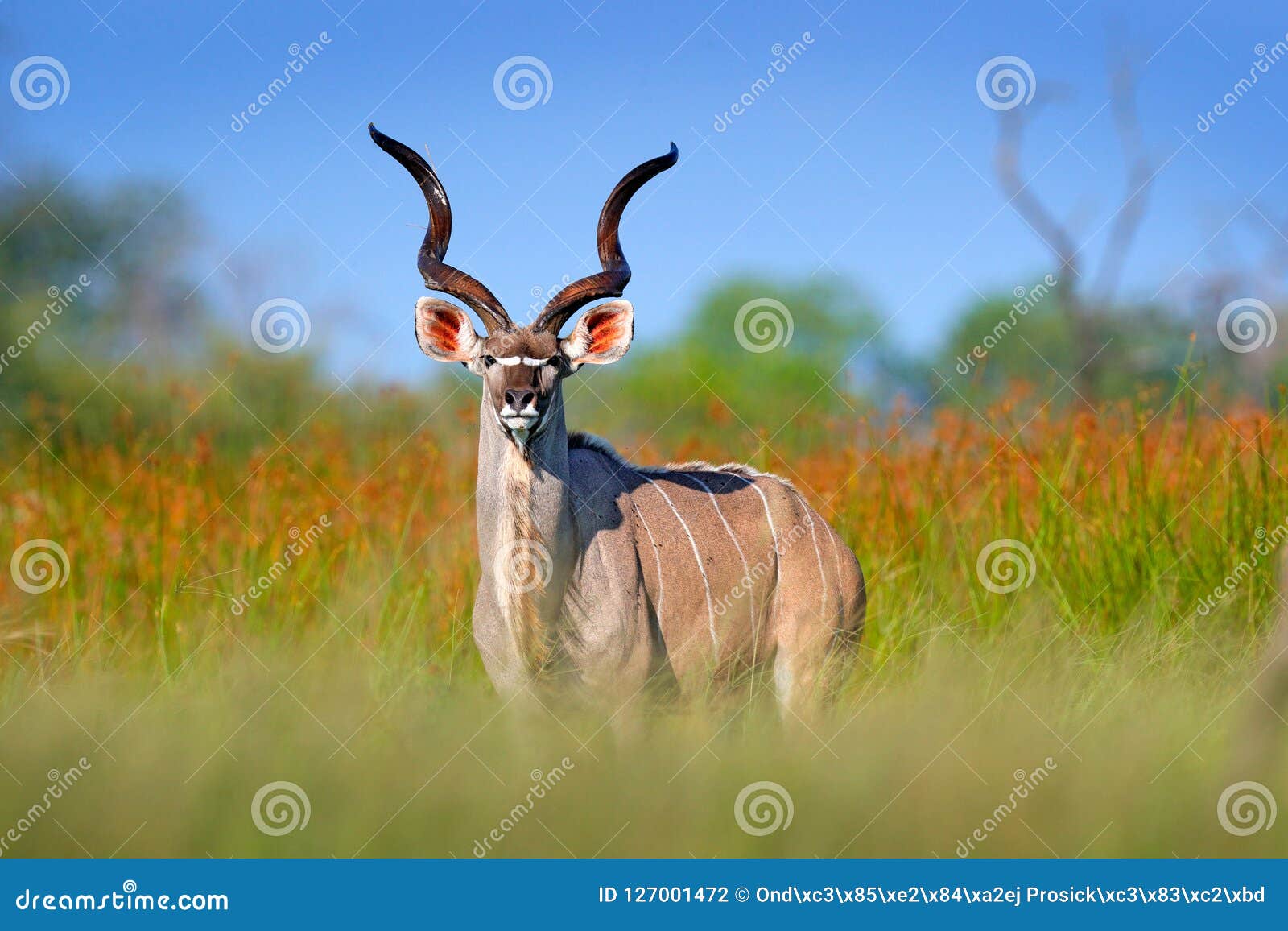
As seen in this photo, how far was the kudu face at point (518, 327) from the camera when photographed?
5.53 meters

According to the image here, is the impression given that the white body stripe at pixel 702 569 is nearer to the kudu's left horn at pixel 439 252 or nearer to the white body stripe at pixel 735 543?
the white body stripe at pixel 735 543

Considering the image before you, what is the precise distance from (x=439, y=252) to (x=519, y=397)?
1.26 m

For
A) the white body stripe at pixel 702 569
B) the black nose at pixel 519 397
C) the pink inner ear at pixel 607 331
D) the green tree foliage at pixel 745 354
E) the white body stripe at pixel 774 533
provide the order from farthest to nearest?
the green tree foliage at pixel 745 354 < the white body stripe at pixel 774 533 < the white body stripe at pixel 702 569 < the pink inner ear at pixel 607 331 < the black nose at pixel 519 397

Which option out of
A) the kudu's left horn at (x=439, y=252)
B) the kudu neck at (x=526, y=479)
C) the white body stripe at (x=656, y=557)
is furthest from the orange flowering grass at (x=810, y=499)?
the kudu's left horn at (x=439, y=252)

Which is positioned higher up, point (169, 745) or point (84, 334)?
point (169, 745)

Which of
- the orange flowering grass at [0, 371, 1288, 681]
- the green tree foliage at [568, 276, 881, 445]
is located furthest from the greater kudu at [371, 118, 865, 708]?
the green tree foliage at [568, 276, 881, 445]

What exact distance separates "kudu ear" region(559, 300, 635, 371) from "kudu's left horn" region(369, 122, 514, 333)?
12.9 inches

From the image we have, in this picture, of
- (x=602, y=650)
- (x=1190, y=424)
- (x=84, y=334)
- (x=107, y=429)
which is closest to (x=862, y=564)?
(x=1190, y=424)

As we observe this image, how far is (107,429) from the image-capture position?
39.4ft

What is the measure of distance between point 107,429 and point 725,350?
76.2 feet

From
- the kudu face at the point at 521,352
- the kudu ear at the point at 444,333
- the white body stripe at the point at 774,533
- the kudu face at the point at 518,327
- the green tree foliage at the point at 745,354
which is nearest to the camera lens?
the kudu face at the point at 521,352

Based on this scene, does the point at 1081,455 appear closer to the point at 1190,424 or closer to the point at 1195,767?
the point at 1190,424

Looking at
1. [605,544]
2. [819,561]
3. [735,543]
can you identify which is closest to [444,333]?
[605,544]

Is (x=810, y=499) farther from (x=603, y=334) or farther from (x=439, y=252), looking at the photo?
(x=439, y=252)
